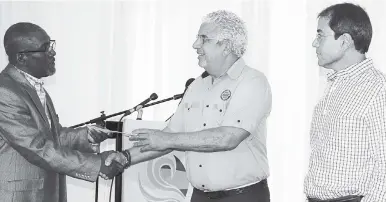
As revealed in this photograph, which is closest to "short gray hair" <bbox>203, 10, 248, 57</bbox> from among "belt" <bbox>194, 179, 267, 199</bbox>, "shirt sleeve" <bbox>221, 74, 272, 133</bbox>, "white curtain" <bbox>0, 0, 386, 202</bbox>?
"shirt sleeve" <bbox>221, 74, 272, 133</bbox>

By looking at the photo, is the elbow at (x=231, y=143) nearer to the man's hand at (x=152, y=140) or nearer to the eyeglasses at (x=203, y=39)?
the man's hand at (x=152, y=140)

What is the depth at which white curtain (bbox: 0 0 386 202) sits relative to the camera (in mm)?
5355

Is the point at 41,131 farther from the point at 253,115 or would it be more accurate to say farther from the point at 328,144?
the point at 328,144

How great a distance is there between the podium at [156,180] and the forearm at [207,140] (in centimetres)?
75

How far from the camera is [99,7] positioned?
5.94 meters

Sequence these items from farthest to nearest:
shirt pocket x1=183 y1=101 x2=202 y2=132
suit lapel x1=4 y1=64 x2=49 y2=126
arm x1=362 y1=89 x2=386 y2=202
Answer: shirt pocket x1=183 y1=101 x2=202 y2=132 < suit lapel x1=4 y1=64 x2=49 y2=126 < arm x1=362 y1=89 x2=386 y2=202

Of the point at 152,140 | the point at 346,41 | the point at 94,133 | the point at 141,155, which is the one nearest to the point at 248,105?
the point at 152,140

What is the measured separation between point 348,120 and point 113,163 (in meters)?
1.46

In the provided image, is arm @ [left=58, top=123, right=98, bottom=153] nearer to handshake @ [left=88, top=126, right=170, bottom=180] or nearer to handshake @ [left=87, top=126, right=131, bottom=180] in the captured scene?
handshake @ [left=87, top=126, right=131, bottom=180]

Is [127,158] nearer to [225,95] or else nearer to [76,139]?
[76,139]

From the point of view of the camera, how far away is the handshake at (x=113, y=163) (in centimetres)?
346

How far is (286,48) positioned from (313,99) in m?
0.50

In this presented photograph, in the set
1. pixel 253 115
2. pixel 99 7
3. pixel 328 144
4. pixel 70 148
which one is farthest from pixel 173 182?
pixel 99 7

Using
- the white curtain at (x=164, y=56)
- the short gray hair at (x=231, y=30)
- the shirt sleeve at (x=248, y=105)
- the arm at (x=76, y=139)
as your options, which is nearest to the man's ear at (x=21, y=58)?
the arm at (x=76, y=139)
